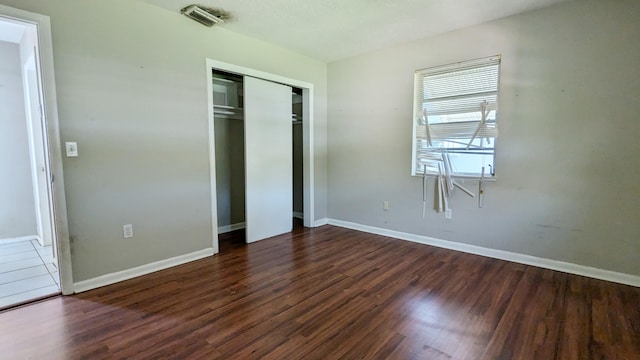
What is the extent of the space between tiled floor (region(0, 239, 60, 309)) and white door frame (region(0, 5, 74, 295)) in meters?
0.29

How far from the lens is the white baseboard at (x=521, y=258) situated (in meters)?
2.71

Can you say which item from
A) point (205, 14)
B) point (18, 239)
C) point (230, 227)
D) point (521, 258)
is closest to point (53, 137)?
point (205, 14)

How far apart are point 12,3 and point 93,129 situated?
3.13ft

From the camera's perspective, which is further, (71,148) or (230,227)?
(230,227)

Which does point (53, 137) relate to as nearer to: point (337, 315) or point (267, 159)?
point (267, 159)

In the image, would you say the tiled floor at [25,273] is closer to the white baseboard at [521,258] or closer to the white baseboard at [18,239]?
the white baseboard at [18,239]

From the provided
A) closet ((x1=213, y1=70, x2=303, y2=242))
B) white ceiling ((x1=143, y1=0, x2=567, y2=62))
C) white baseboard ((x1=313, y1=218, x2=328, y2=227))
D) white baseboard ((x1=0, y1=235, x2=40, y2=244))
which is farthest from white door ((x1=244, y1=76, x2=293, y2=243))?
white baseboard ((x1=0, y1=235, x2=40, y2=244))

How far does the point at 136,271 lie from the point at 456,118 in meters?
3.70

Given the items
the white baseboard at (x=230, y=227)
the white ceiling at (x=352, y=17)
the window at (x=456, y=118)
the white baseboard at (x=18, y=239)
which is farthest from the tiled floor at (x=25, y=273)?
the window at (x=456, y=118)

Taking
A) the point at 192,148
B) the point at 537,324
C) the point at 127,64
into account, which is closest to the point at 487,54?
the point at 537,324

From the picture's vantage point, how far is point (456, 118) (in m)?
3.53

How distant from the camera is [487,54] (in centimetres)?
325

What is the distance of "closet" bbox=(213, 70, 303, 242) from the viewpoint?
3.84 metres

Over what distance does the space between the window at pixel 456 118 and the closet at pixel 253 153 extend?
69.4 inches
